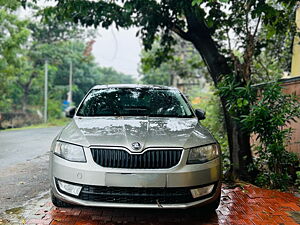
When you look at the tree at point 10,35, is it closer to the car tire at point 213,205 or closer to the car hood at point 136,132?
the car hood at point 136,132

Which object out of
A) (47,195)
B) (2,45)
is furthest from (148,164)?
(2,45)

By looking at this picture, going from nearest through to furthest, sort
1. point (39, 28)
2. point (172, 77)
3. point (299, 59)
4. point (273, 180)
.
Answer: point (273, 180), point (299, 59), point (172, 77), point (39, 28)

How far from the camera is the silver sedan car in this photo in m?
2.96

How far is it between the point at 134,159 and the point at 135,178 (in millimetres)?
184

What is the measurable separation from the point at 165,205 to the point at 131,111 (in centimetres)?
159

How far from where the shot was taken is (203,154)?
10.5 ft

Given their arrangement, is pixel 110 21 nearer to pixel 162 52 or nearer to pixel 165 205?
pixel 162 52

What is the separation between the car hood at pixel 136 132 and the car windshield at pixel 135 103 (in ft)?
1.01

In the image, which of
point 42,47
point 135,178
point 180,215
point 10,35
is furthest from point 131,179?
point 42,47

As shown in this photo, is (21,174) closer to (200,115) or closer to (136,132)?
(136,132)

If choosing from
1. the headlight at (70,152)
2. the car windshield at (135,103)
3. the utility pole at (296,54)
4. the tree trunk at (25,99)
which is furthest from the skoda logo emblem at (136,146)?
the tree trunk at (25,99)

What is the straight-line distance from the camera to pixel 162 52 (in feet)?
29.7

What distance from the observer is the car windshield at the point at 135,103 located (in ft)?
13.8

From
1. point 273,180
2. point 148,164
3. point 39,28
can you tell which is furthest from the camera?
point 39,28
